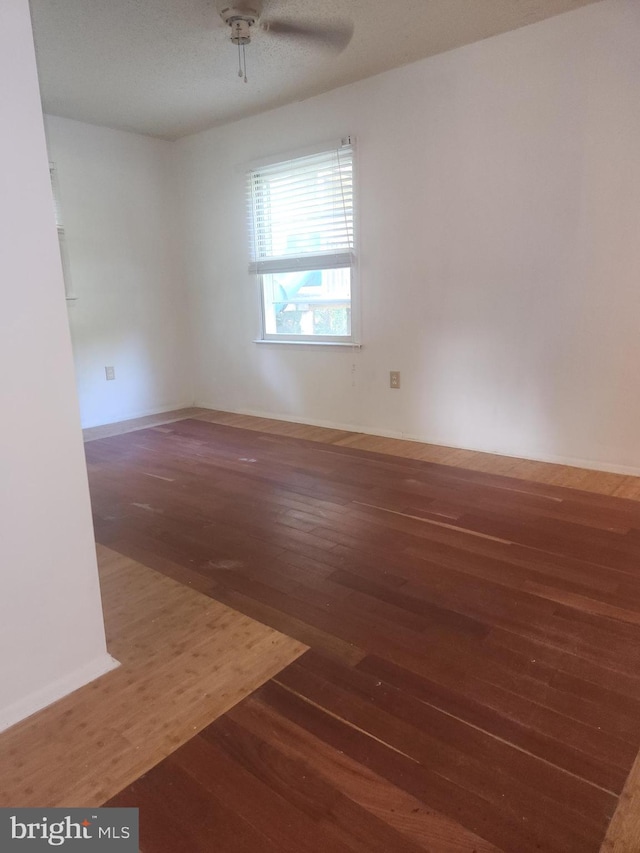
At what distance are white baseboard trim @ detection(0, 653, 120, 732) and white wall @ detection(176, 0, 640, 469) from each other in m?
2.61

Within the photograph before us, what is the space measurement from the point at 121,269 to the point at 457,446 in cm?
310

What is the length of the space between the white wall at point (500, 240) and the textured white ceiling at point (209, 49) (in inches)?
7.2

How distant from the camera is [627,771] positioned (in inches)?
46.8

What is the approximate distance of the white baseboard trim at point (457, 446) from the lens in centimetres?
307

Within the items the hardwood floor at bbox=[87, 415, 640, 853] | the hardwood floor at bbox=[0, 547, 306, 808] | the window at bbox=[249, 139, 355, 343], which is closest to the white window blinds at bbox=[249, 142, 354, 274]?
the window at bbox=[249, 139, 355, 343]

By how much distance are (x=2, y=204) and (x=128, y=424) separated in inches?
139

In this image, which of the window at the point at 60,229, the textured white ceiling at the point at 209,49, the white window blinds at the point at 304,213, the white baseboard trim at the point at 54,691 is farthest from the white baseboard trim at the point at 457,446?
the white baseboard trim at the point at 54,691

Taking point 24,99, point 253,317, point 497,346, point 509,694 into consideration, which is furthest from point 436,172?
point 509,694

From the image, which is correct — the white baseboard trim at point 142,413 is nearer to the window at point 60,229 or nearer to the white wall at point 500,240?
the window at point 60,229

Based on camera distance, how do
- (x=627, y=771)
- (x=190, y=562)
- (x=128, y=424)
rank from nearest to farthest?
(x=627, y=771)
(x=190, y=562)
(x=128, y=424)

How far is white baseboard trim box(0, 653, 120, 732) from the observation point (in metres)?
1.36

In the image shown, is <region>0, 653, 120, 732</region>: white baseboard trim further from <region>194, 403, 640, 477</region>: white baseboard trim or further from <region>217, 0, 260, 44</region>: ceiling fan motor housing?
<region>217, 0, 260, 44</region>: ceiling fan motor housing

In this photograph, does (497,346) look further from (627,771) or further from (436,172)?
(627,771)

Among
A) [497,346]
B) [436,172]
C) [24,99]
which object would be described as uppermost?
[436,172]
